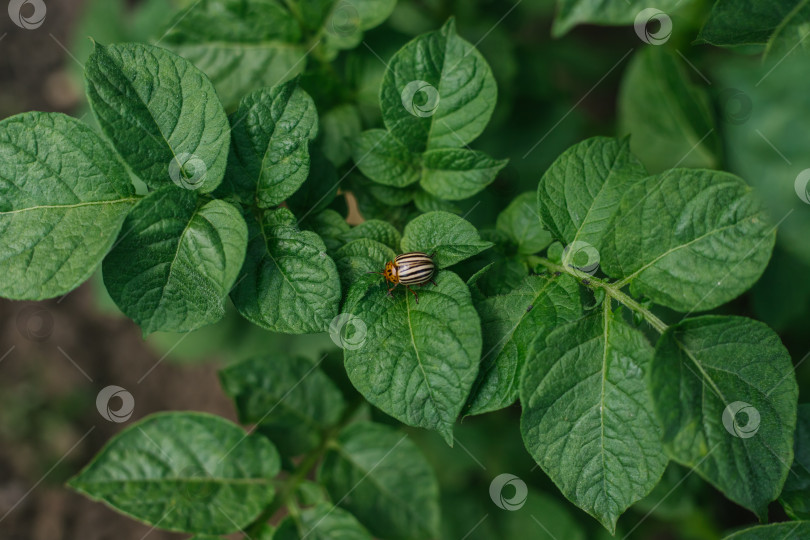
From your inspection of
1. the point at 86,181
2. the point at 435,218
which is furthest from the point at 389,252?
the point at 86,181

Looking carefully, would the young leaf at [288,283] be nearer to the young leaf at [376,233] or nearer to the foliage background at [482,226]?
the young leaf at [376,233]

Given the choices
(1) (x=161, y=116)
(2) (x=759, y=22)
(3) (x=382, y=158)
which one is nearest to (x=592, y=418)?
(3) (x=382, y=158)

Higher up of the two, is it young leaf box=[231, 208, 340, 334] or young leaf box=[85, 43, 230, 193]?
young leaf box=[85, 43, 230, 193]

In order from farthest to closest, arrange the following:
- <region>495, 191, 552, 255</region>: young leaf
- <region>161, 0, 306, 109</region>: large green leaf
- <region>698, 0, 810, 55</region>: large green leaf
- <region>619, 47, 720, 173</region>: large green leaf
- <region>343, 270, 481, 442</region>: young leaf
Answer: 1. <region>619, 47, 720, 173</region>: large green leaf
2. <region>161, 0, 306, 109</region>: large green leaf
3. <region>495, 191, 552, 255</region>: young leaf
4. <region>698, 0, 810, 55</region>: large green leaf
5. <region>343, 270, 481, 442</region>: young leaf

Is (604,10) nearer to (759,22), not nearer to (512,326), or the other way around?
(759,22)

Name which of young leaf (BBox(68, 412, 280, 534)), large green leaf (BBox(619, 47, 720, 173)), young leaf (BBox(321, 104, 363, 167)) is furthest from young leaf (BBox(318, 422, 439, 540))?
large green leaf (BBox(619, 47, 720, 173))

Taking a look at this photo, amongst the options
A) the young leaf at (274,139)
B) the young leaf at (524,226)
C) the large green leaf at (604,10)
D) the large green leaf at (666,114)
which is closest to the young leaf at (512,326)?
the young leaf at (524,226)

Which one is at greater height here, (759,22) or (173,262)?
(759,22)

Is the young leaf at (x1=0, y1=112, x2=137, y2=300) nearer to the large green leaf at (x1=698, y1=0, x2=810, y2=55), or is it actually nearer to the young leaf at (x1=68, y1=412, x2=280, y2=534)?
the young leaf at (x1=68, y1=412, x2=280, y2=534)
